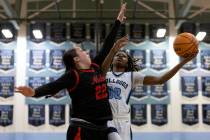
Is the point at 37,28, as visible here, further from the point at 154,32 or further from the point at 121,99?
the point at 121,99

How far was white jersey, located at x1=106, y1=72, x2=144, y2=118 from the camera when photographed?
493 centimetres

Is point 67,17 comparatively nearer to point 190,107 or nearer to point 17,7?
point 17,7

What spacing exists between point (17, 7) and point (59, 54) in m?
2.05

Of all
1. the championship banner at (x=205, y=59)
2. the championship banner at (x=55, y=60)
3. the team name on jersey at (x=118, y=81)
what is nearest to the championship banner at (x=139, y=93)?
the championship banner at (x=205, y=59)

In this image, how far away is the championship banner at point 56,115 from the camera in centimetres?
1411

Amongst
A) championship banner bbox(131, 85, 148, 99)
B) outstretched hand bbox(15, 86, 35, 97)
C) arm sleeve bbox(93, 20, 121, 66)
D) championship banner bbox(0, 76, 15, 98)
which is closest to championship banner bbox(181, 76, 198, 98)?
championship banner bbox(131, 85, 148, 99)

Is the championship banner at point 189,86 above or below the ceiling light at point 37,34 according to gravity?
below

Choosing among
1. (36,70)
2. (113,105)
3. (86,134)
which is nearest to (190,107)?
(36,70)

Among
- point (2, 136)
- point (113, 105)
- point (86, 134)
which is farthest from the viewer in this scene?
point (2, 136)

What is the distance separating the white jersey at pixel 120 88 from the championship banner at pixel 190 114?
934 cm

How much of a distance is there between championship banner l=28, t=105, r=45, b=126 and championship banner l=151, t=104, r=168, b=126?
3.55 m

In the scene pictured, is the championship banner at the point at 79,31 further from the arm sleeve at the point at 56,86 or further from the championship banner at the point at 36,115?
the arm sleeve at the point at 56,86

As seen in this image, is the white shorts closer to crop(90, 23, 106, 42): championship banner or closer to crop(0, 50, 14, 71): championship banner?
crop(90, 23, 106, 42): championship banner

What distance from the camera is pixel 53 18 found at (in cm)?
1427
